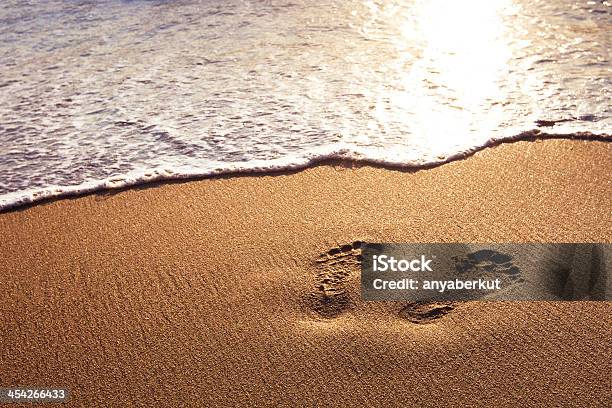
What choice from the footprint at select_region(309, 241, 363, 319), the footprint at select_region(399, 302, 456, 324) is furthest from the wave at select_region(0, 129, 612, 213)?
the footprint at select_region(399, 302, 456, 324)

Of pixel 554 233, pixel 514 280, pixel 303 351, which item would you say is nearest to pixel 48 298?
pixel 303 351

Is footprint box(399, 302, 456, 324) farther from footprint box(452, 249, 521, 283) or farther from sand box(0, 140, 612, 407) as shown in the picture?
footprint box(452, 249, 521, 283)

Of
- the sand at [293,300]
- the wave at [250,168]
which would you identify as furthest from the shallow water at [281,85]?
the sand at [293,300]

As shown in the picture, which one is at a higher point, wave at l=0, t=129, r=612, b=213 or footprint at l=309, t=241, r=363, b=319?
wave at l=0, t=129, r=612, b=213

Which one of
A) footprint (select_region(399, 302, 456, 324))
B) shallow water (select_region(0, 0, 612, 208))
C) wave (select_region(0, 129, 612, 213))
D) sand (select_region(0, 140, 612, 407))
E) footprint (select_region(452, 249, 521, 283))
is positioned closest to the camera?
sand (select_region(0, 140, 612, 407))

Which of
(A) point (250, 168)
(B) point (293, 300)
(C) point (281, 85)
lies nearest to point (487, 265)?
(B) point (293, 300)

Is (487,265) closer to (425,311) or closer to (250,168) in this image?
(425,311)

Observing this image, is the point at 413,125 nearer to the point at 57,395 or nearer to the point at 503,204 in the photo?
the point at 503,204

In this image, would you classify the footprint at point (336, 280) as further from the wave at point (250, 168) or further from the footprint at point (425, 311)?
the wave at point (250, 168)
